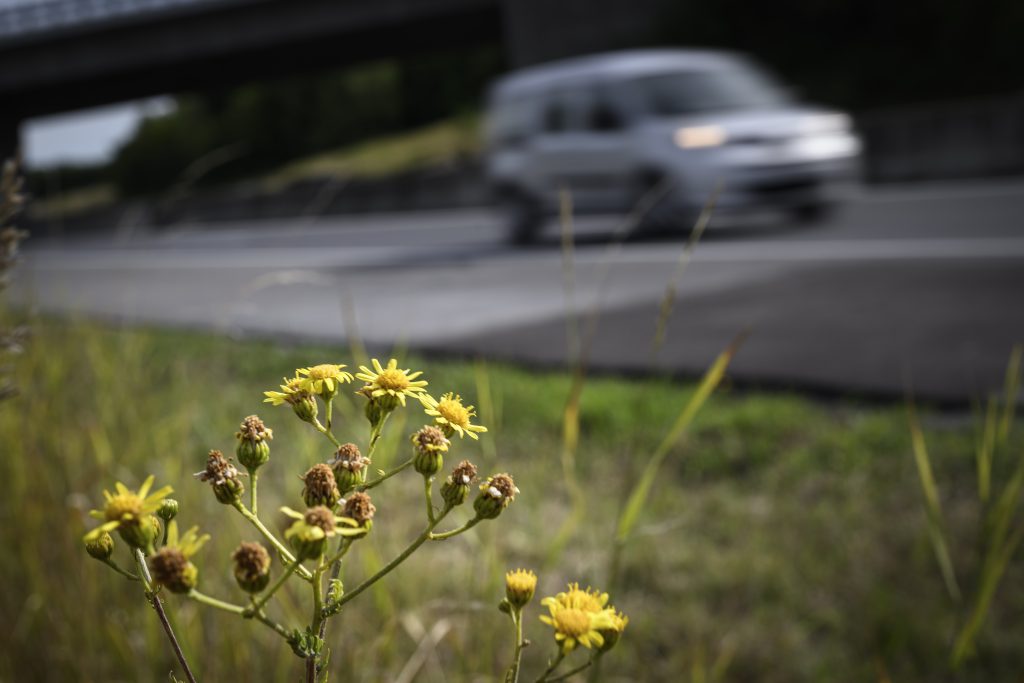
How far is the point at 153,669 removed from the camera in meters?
2.19

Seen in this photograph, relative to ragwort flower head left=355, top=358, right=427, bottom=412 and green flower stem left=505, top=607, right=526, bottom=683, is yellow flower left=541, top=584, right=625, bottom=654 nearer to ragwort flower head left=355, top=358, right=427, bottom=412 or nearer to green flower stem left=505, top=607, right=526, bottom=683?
green flower stem left=505, top=607, right=526, bottom=683

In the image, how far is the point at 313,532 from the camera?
0.67 meters

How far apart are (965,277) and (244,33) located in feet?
106

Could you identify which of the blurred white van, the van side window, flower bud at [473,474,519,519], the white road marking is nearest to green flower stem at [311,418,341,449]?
flower bud at [473,474,519,519]

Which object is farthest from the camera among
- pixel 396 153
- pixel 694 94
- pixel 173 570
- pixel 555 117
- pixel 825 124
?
pixel 396 153

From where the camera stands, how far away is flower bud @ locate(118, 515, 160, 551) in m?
0.70

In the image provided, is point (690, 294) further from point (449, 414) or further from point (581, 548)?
point (449, 414)

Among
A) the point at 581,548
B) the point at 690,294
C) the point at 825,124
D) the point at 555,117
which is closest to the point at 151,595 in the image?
the point at 581,548

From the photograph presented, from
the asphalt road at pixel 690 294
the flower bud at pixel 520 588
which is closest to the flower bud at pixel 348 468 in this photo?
the flower bud at pixel 520 588

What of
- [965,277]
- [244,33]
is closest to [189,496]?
[965,277]

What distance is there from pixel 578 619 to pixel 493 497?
0.11 m

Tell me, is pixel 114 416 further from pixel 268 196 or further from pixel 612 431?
pixel 268 196

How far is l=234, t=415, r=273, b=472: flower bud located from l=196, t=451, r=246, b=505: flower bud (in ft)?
0.05

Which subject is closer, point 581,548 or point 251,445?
point 251,445
